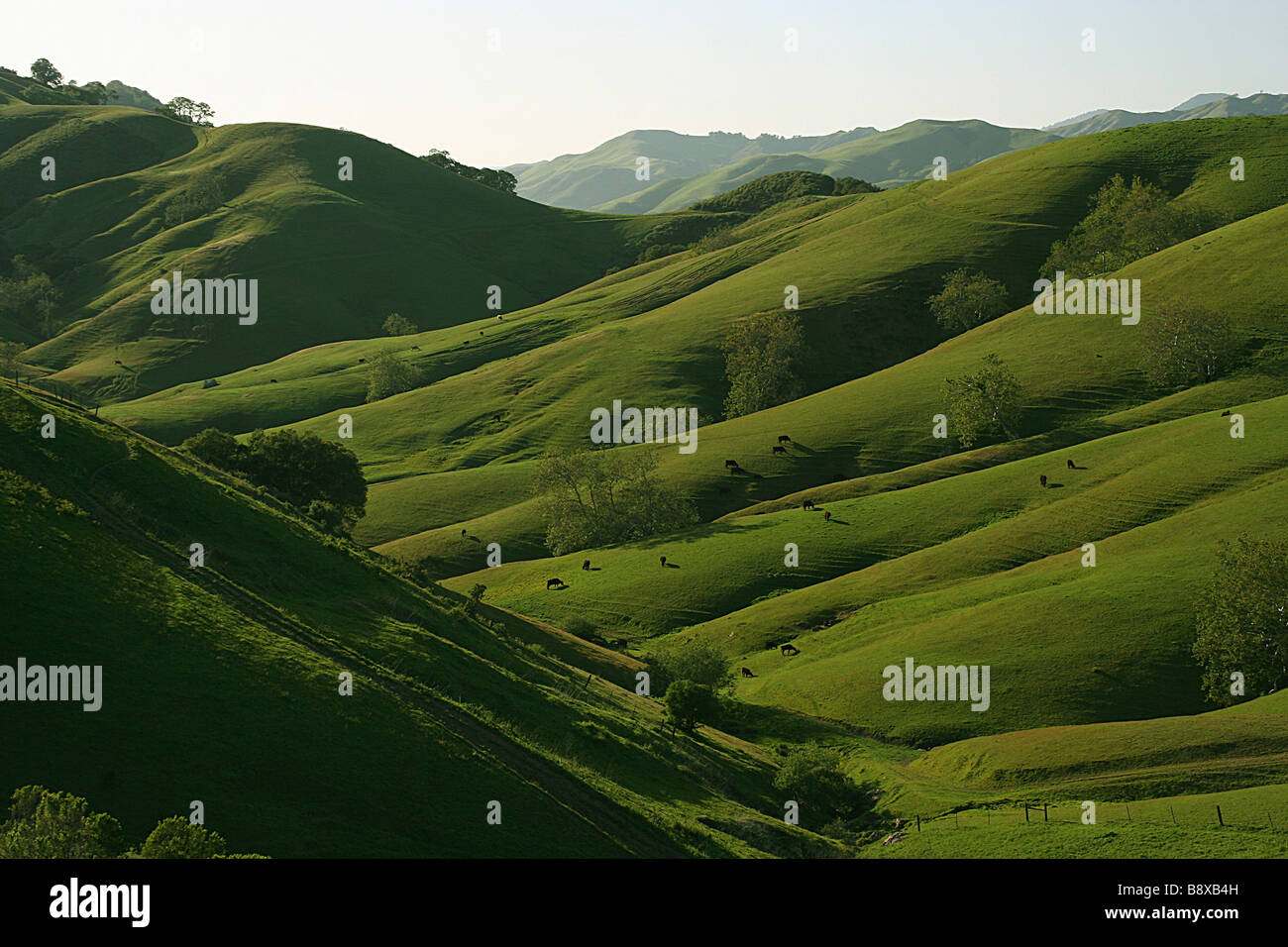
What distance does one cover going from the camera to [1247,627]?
192ft

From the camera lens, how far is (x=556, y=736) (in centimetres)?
4109

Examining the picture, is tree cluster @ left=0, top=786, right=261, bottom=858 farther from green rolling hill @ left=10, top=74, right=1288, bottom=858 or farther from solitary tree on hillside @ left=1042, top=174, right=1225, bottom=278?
solitary tree on hillside @ left=1042, top=174, right=1225, bottom=278

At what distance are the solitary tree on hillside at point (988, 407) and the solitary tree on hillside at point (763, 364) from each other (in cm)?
3525

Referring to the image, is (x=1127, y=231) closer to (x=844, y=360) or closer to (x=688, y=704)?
(x=844, y=360)

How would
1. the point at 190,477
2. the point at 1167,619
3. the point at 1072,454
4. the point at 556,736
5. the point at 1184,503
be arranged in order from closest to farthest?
1. the point at 556,736
2. the point at 190,477
3. the point at 1167,619
4. the point at 1184,503
5. the point at 1072,454

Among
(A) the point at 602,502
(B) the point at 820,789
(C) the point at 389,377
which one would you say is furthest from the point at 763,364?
(B) the point at 820,789

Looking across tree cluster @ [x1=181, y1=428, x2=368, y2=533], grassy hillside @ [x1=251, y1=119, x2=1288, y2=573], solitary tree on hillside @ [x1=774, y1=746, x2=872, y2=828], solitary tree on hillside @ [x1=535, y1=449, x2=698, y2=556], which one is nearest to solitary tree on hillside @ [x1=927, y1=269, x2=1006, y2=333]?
grassy hillside @ [x1=251, y1=119, x2=1288, y2=573]

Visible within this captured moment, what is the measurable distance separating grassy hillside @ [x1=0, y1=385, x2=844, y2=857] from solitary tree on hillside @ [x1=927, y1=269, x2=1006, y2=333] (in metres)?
125

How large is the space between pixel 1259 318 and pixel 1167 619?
7804 centimetres

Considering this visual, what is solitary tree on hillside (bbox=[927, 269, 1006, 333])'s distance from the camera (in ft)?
518
